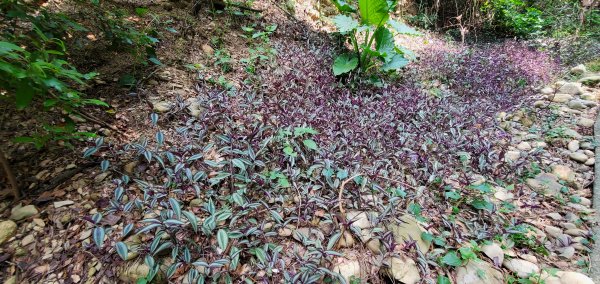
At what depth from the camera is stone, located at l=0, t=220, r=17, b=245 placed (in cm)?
150

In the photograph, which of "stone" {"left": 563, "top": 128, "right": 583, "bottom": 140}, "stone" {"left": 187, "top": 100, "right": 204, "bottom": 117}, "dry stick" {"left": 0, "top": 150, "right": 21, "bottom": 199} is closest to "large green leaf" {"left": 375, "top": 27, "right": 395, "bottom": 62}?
"stone" {"left": 563, "top": 128, "right": 583, "bottom": 140}

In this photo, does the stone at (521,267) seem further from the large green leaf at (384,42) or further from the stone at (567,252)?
the large green leaf at (384,42)

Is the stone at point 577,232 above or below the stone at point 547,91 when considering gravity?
below

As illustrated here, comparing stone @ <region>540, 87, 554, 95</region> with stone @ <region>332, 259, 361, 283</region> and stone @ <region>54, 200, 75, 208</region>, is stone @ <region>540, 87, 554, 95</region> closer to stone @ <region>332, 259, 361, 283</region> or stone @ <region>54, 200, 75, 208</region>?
stone @ <region>332, 259, 361, 283</region>

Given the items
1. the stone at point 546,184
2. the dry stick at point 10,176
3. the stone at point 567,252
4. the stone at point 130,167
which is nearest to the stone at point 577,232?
the stone at point 567,252

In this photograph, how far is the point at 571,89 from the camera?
402cm

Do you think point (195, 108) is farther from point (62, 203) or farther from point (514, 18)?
point (514, 18)

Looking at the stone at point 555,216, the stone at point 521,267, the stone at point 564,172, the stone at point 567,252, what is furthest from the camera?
the stone at point 564,172

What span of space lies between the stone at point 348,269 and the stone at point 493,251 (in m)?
0.84

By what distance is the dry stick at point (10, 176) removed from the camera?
5.06ft

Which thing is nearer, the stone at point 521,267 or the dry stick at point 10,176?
the dry stick at point 10,176

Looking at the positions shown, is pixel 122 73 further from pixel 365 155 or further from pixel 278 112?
pixel 365 155

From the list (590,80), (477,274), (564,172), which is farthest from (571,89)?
(477,274)

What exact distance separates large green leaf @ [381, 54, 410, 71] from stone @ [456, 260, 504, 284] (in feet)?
8.66
